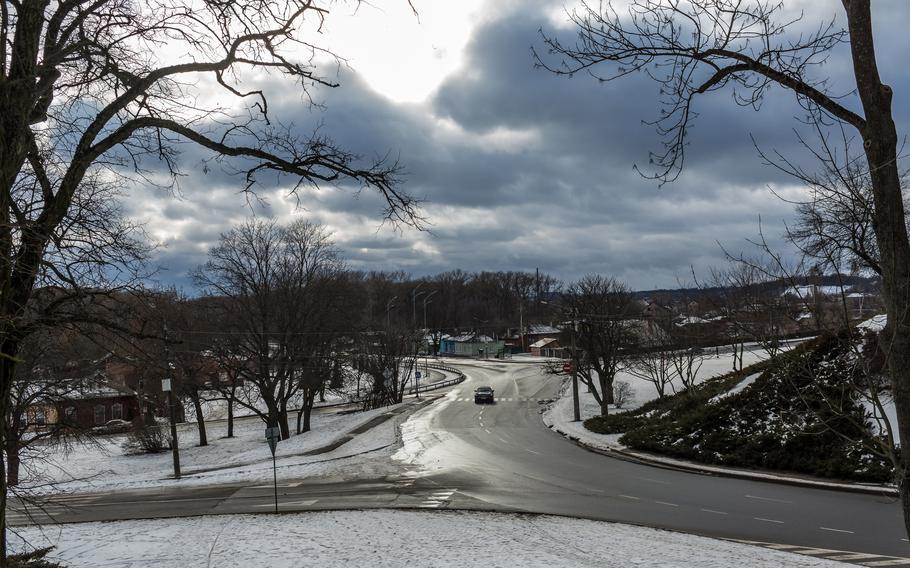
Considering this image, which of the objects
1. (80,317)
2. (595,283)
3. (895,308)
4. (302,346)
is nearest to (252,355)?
(302,346)

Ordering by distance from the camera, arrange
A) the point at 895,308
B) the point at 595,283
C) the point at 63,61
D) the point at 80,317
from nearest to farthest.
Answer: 1. the point at 895,308
2. the point at 63,61
3. the point at 80,317
4. the point at 595,283

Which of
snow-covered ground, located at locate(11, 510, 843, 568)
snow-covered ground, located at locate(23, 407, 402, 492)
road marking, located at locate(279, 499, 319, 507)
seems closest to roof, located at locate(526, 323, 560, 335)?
snow-covered ground, located at locate(23, 407, 402, 492)

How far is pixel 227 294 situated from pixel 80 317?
35.6 m

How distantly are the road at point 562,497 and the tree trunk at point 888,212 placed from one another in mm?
6397

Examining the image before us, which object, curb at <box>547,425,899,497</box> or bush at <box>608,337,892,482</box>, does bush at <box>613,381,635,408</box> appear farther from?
curb at <box>547,425,899,497</box>

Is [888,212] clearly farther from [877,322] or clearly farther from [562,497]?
[562,497]

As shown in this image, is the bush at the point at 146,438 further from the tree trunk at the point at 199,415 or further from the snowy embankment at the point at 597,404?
the snowy embankment at the point at 597,404

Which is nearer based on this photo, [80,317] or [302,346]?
[80,317]

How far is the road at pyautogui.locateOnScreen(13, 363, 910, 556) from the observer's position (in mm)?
14867

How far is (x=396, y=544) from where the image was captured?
12.7 metres

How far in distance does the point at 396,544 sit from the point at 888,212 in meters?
11.2

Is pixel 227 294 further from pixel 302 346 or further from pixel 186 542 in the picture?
pixel 186 542

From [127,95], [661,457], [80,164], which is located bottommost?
[661,457]

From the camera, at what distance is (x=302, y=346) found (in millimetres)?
41812
